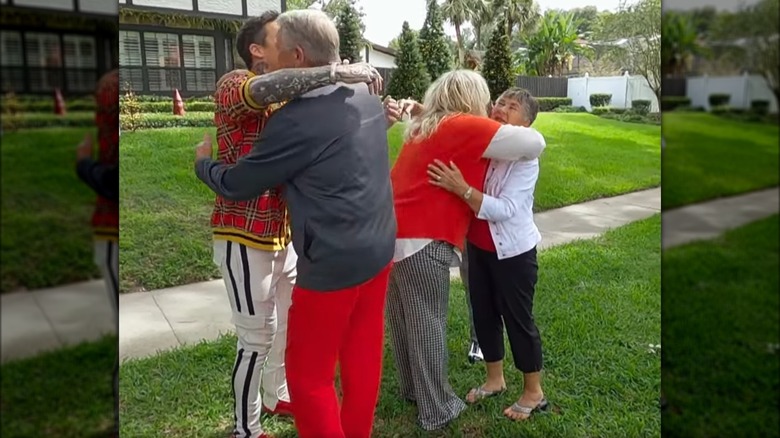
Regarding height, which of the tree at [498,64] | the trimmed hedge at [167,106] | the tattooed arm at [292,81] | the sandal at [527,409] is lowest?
the sandal at [527,409]

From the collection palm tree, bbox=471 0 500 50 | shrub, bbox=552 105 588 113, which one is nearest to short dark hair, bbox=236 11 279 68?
palm tree, bbox=471 0 500 50

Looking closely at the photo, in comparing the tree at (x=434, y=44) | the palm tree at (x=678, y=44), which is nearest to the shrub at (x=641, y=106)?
the tree at (x=434, y=44)

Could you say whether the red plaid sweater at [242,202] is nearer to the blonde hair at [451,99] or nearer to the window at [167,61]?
the window at [167,61]

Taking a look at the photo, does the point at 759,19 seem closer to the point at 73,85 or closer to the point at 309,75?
the point at 309,75

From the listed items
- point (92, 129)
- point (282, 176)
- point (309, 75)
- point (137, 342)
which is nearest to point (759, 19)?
point (309, 75)

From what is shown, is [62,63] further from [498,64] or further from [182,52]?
[498,64]

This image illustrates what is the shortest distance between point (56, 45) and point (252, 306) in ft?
4.37

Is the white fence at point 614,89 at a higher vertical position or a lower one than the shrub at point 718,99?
higher

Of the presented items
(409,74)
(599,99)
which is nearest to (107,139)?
(409,74)

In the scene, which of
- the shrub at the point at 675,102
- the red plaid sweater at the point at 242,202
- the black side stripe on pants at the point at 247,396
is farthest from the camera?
the black side stripe on pants at the point at 247,396

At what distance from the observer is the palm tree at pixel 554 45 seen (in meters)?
2.99

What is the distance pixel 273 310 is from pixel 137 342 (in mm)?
1036

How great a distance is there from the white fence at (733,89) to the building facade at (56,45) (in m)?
1.43

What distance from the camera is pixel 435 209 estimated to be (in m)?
2.75
